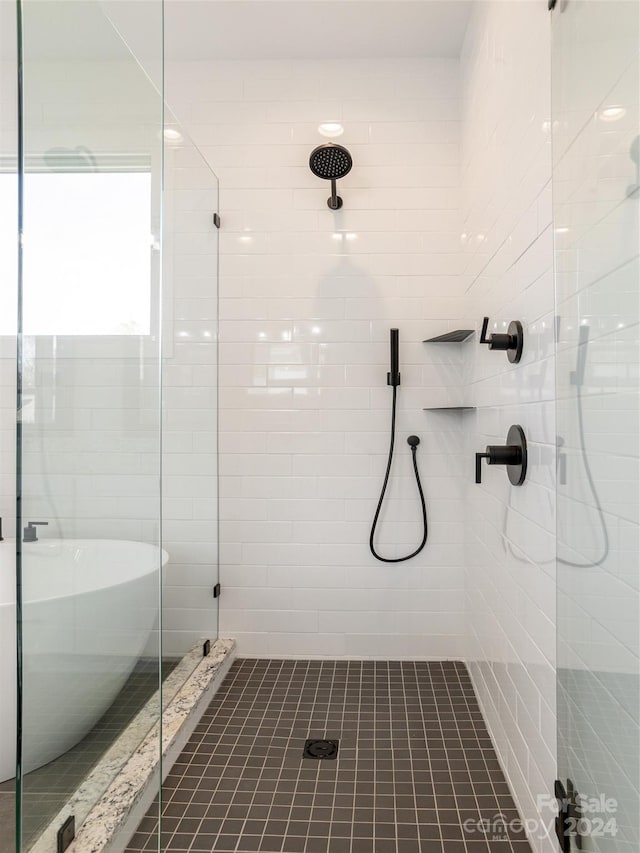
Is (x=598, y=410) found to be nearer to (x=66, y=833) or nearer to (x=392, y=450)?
(x=66, y=833)

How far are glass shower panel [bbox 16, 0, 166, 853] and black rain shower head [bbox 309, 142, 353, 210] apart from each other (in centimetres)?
95

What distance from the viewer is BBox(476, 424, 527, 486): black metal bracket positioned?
1651 millimetres

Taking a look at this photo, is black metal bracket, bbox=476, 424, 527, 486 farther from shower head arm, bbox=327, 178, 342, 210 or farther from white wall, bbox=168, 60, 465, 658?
shower head arm, bbox=327, 178, 342, 210

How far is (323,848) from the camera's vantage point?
5.19ft

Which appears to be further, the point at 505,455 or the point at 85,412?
the point at 505,455

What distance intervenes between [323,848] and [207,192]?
2.58 metres

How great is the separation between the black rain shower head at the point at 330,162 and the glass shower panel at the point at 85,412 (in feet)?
3.13

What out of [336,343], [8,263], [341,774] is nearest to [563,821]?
[341,774]

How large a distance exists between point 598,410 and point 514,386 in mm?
969

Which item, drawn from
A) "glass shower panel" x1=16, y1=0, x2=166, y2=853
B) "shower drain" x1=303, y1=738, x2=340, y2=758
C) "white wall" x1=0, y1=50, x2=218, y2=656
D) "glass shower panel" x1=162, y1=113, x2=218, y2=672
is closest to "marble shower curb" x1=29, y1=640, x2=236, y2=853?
"glass shower panel" x1=16, y1=0, x2=166, y2=853

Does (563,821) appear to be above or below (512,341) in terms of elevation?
below

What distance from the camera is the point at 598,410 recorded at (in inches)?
34.0

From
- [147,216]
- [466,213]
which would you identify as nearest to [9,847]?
[147,216]

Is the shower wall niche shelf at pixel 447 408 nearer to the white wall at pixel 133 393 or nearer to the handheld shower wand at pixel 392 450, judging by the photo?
the handheld shower wand at pixel 392 450
